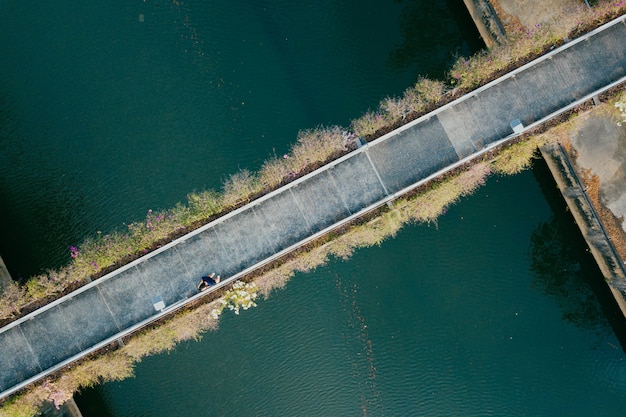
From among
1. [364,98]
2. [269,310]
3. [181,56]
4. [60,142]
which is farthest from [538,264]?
[60,142]

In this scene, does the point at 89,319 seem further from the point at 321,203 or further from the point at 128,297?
the point at 321,203

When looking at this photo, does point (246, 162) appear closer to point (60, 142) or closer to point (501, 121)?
point (60, 142)

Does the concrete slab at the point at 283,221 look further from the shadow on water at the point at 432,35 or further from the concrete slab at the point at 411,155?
the shadow on water at the point at 432,35

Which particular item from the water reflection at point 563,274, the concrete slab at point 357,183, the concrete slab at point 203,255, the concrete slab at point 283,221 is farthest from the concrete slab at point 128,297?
the water reflection at point 563,274

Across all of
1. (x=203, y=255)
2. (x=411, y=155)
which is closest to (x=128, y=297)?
(x=203, y=255)

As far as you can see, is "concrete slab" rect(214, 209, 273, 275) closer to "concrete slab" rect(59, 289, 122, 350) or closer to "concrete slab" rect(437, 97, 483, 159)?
"concrete slab" rect(59, 289, 122, 350)

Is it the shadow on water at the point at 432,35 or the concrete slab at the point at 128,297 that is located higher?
the shadow on water at the point at 432,35
